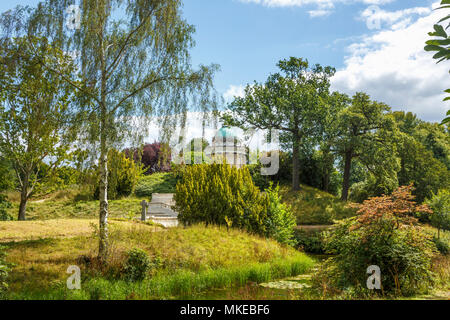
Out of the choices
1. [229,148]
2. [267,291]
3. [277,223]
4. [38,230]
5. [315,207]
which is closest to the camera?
[267,291]

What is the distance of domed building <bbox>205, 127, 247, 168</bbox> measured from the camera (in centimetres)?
3294

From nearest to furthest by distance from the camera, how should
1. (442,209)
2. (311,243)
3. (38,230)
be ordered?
(38,230), (311,243), (442,209)

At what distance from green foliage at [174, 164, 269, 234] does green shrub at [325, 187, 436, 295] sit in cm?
635

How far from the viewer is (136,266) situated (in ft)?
32.9

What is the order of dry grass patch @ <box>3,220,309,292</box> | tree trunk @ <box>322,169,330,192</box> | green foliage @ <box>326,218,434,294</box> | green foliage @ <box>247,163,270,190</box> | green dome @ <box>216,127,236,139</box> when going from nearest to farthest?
green foliage @ <box>326,218,434,294</box> < dry grass patch @ <box>3,220,309,292</box> < green foliage @ <box>247,163,270,190</box> < tree trunk @ <box>322,169,330,192</box> < green dome @ <box>216,127,236,139</box>

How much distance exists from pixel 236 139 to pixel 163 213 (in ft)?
39.6

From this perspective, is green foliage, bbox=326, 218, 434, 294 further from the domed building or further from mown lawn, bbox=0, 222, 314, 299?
the domed building

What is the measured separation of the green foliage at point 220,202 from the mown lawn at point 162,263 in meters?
1.12

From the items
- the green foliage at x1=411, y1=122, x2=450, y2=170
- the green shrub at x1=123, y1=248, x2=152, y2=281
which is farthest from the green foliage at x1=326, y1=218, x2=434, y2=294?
the green foliage at x1=411, y1=122, x2=450, y2=170

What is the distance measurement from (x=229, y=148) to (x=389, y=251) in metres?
24.7

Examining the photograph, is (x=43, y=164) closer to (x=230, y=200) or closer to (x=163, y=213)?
(x=163, y=213)

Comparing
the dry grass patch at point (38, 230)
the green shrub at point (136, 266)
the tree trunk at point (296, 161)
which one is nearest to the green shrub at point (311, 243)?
the green shrub at point (136, 266)

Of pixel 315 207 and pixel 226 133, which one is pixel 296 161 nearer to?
pixel 315 207

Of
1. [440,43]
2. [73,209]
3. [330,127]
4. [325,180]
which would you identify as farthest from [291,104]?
[440,43]
